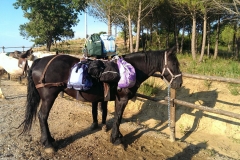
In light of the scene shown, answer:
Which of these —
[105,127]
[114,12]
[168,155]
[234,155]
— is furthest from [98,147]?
[114,12]

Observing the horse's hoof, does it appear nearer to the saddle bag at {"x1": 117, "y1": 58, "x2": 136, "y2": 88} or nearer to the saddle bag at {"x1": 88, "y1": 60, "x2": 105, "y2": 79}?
the saddle bag at {"x1": 88, "y1": 60, "x2": 105, "y2": 79}

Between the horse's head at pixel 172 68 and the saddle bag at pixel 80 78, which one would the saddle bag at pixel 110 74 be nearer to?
the saddle bag at pixel 80 78

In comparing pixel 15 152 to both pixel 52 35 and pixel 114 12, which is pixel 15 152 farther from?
pixel 52 35

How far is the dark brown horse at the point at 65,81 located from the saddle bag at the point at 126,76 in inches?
9.1

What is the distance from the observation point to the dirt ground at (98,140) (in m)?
3.71

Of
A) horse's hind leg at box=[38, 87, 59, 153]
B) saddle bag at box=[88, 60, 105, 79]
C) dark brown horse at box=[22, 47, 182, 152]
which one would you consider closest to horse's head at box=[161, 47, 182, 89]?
dark brown horse at box=[22, 47, 182, 152]

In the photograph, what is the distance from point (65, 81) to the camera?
144 inches

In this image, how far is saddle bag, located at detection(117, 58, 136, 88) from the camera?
139 inches

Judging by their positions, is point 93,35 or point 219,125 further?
point 219,125

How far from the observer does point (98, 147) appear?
396 cm

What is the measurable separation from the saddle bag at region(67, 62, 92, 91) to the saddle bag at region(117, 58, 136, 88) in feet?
1.83

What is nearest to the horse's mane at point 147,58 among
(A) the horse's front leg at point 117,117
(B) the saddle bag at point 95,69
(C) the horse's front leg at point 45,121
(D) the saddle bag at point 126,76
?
(D) the saddle bag at point 126,76

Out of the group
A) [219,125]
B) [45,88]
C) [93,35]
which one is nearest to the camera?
[45,88]

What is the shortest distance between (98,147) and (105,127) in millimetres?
732
